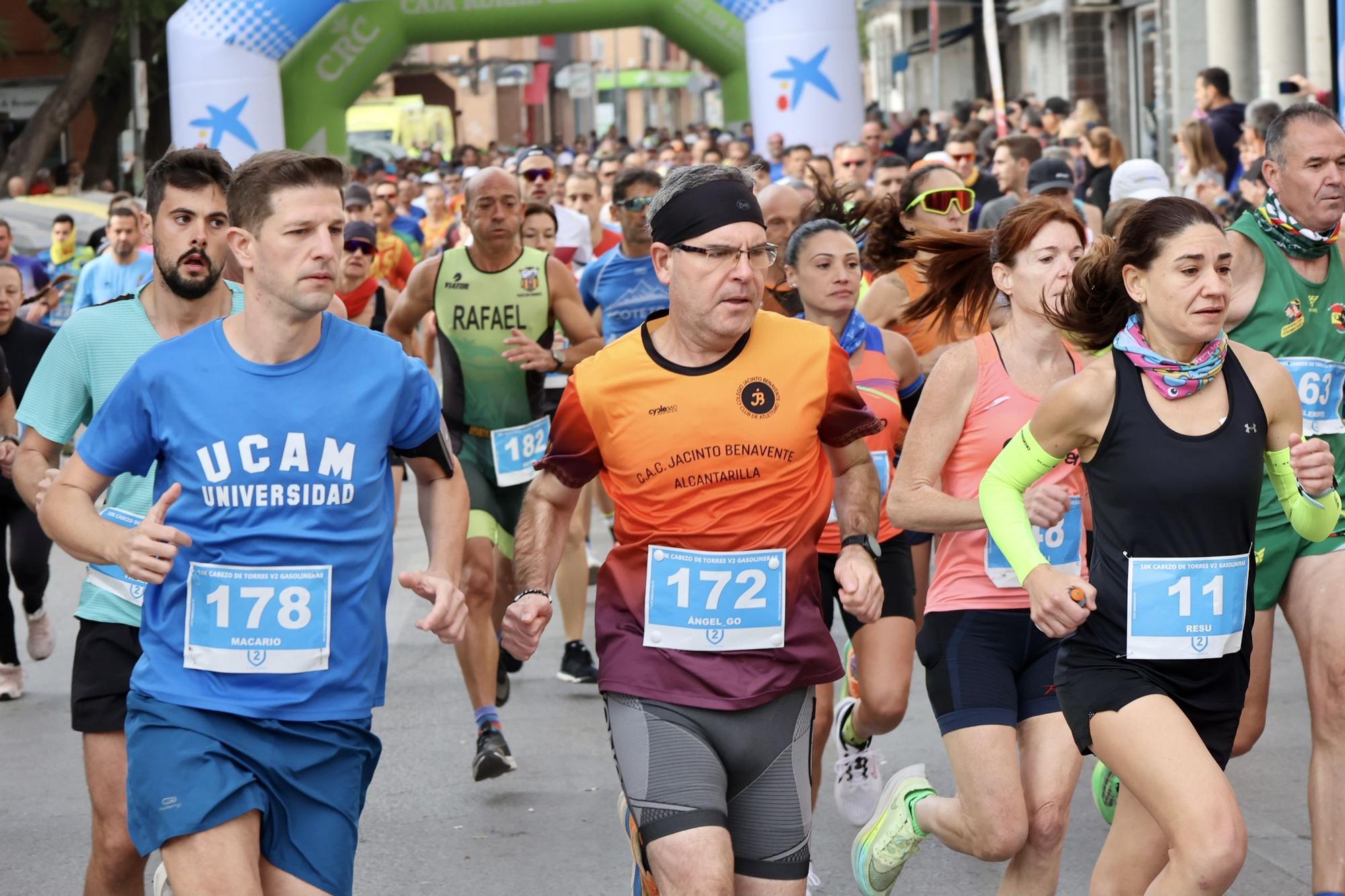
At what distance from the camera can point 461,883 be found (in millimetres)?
5582

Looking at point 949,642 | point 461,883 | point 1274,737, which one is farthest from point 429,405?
point 1274,737

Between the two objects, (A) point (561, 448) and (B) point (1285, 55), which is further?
(B) point (1285, 55)

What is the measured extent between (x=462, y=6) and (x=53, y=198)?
770 centimetres

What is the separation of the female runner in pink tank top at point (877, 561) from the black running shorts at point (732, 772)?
1374 millimetres

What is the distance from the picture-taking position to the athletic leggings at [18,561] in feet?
26.8

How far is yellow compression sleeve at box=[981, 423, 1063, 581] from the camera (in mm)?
4184

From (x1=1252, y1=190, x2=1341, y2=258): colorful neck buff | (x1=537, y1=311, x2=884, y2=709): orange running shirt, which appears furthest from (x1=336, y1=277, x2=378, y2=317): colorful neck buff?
(x1=537, y1=311, x2=884, y2=709): orange running shirt

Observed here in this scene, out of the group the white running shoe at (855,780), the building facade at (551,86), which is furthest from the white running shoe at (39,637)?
the building facade at (551,86)

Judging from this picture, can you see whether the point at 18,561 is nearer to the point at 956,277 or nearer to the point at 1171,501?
the point at 956,277

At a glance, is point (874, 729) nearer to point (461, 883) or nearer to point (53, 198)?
point (461, 883)

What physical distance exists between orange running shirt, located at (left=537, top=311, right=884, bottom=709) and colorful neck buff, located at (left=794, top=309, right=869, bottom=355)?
5.46 feet

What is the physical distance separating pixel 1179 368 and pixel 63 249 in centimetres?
1553

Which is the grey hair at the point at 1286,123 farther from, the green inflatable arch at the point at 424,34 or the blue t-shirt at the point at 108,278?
the green inflatable arch at the point at 424,34

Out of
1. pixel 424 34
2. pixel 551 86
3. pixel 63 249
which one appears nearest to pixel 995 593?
pixel 63 249
